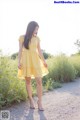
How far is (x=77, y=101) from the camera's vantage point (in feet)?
27.5

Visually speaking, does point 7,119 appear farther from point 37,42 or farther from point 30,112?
point 37,42

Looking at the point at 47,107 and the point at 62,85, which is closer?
the point at 47,107

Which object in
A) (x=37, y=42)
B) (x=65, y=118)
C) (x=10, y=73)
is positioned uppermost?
(x=37, y=42)

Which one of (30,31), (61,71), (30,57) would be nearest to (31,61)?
(30,57)

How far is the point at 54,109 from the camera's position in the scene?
24.4 feet

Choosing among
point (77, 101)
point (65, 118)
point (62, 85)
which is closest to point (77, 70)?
point (62, 85)

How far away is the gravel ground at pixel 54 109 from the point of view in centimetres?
680

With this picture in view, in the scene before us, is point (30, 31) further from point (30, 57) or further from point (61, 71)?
point (61, 71)

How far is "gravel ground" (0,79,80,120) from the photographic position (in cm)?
680

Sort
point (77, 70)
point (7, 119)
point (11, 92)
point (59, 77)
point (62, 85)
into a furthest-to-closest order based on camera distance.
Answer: point (77, 70) → point (59, 77) → point (62, 85) → point (11, 92) → point (7, 119)

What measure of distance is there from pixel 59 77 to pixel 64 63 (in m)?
0.61

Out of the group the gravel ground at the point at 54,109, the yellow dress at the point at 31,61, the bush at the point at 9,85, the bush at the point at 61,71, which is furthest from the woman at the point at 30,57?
the bush at the point at 61,71

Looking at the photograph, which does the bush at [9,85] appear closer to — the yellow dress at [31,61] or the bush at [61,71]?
the yellow dress at [31,61]

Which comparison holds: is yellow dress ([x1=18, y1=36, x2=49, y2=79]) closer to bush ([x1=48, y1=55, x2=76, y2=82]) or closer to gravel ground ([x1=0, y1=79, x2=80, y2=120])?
gravel ground ([x1=0, y1=79, x2=80, y2=120])
